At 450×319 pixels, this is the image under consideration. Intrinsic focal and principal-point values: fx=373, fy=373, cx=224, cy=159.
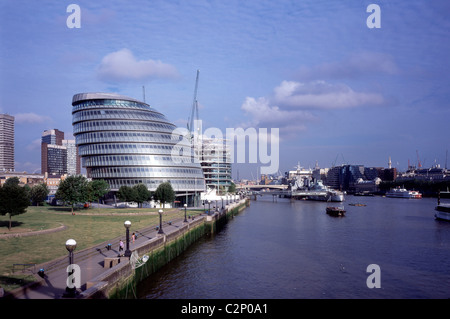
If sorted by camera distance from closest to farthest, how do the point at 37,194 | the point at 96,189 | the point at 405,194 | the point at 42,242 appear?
1. the point at 42,242
2. the point at 96,189
3. the point at 37,194
4. the point at 405,194

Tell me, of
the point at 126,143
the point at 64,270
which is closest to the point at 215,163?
the point at 126,143

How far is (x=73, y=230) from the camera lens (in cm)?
4038

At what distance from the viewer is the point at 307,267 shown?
34188mm

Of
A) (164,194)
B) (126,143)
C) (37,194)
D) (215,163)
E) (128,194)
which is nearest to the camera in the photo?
(128,194)

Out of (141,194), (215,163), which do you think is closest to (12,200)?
(141,194)

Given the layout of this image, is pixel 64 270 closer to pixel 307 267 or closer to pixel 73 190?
pixel 307 267

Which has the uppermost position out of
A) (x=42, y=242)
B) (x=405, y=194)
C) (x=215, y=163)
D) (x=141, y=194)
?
(x=215, y=163)

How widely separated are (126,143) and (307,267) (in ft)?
211

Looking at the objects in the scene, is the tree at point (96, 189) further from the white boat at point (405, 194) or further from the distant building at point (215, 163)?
the white boat at point (405, 194)

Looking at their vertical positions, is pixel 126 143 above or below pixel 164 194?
above

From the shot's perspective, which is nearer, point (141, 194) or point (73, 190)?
point (73, 190)

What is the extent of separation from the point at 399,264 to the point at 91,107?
258ft
